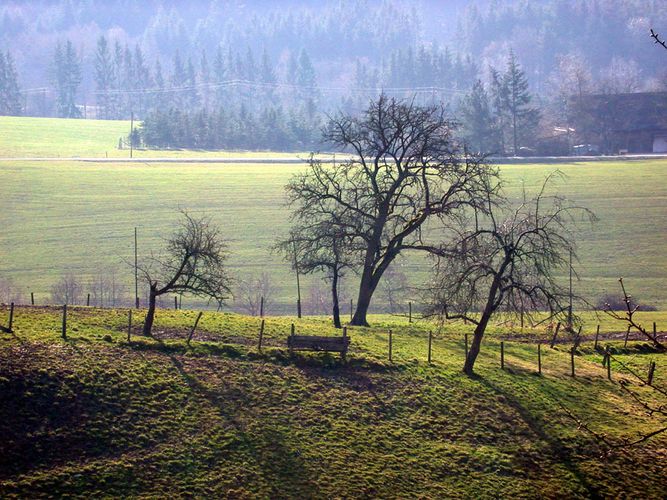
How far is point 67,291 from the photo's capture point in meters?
66.8

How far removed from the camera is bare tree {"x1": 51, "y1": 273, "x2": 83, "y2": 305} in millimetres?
66062

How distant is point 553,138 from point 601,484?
403 feet

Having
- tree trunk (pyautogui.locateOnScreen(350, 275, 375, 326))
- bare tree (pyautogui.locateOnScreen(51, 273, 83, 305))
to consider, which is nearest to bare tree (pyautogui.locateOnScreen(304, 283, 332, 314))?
bare tree (pyautogui.locateOnScreen(51, 273, 83, 305))

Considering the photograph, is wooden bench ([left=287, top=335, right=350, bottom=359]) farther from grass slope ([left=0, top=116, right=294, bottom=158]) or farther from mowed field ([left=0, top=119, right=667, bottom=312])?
grass slope ([left=0, top=116, right=294, bottom=158])

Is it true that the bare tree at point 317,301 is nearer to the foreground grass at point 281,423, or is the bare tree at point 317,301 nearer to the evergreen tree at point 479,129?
the foreground grass at point 281,423

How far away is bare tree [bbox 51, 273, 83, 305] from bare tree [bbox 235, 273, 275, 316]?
469 inches

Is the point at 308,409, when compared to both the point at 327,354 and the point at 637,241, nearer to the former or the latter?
the point at 327,354

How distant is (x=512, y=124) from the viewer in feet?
488

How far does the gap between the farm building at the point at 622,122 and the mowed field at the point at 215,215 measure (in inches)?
906

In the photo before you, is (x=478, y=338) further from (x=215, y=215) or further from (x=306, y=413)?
(x=215, y=215)

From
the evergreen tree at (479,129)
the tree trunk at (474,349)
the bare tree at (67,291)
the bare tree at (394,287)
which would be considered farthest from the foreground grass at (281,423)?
the evergreen tree at (479,129)

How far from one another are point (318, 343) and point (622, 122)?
120237mm

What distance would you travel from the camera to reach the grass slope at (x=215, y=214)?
7494cm

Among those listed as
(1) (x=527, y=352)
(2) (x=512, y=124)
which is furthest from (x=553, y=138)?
(1) (x=527, y=352)
